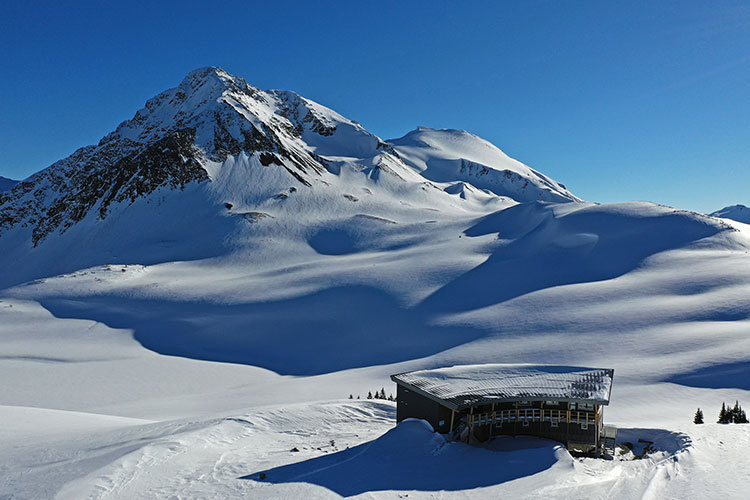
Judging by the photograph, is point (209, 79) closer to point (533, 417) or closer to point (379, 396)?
point (379, 396)

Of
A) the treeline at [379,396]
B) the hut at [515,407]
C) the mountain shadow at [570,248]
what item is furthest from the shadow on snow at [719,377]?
the mountain shadow at [570,248]

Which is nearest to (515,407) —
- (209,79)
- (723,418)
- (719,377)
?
(723,418)

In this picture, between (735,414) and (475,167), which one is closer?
(735,414)

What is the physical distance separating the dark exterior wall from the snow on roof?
41cm

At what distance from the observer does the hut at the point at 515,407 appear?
2058 cm

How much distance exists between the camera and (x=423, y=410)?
21.9m

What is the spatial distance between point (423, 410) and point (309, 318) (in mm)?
30641

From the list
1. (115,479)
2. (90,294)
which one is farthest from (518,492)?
(90,294)

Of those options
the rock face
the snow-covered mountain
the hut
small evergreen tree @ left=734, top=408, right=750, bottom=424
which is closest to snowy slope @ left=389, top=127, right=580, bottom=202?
the rock face

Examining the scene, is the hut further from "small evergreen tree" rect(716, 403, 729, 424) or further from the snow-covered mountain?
the snow-covered mountain

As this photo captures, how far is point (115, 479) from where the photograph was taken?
15.9 meters

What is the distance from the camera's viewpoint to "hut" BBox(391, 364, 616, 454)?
20578 millimetres

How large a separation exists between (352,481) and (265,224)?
77428 mm

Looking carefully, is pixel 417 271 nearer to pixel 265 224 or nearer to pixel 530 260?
pixel 530 260
